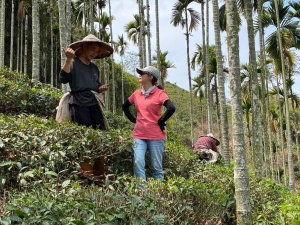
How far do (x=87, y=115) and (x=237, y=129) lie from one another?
72.9 inches

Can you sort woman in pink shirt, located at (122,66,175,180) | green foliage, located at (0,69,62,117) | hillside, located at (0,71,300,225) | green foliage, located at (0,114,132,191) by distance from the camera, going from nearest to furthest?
hillside, located at (0,71,300,225) → green foliage, located at (0,114,132,191) → woman in pink shirt, located at (122,66,175,180) → green foliage, located at (0,69,62,117)

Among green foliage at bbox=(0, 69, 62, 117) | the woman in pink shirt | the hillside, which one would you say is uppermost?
green foliage at bbox=(0, 69, 62, 117)

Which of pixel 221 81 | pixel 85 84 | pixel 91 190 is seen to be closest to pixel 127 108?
pixel 85 84

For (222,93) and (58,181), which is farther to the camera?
(222,93)

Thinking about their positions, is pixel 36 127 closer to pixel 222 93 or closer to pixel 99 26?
pixel 222 93

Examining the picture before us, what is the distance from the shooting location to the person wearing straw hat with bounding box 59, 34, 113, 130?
4.45 metres

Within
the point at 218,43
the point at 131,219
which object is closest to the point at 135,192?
the point at 131,219

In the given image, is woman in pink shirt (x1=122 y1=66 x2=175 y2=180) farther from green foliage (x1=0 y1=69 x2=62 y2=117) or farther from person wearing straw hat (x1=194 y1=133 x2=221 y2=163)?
person wearing straw hat (x1=194 y1=133 x2=221 y2=163)

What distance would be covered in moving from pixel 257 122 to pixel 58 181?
5946mm

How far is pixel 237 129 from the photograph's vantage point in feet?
11.6

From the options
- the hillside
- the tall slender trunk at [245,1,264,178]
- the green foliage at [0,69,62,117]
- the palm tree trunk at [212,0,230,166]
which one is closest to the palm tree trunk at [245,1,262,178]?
the tall slender trunk at [245,1,264,178]

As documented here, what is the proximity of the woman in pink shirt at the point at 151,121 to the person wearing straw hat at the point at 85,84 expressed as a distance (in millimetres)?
466

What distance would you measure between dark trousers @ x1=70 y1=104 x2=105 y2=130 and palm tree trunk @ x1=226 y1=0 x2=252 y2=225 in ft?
5.59

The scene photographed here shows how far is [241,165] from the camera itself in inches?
138
